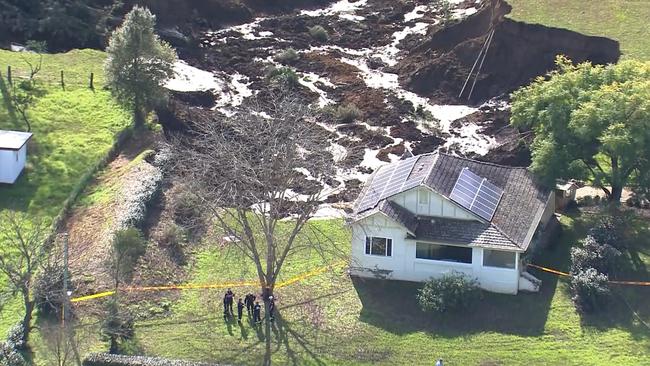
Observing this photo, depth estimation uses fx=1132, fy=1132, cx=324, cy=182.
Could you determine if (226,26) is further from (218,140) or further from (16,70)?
(218,140)

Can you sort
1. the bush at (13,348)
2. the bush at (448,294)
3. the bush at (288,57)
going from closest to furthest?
the bush at (13,348) → the bush at (448,294) → the bush at (288,57)

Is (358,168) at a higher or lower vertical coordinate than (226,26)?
lower

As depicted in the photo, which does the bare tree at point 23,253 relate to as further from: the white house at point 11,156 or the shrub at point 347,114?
the shrub at point 347,114

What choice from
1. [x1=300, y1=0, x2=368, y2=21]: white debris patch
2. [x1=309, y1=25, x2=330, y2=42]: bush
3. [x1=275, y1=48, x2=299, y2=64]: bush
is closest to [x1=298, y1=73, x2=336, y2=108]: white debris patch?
[x1=275, y1=48, x2=299, y2=64]: bush

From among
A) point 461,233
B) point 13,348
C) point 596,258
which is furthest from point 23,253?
point 596,258

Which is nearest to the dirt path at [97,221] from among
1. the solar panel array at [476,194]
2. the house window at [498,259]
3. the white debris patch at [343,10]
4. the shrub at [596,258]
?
the solar panel array at [476,194]

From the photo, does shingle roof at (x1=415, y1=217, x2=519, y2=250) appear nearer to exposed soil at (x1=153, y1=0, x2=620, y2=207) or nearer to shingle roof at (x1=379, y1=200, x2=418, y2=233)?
shingle roof at (x1=379, y1=200, x2=418, y2=233)

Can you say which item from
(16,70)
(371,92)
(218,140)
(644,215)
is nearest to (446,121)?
(371,92)
